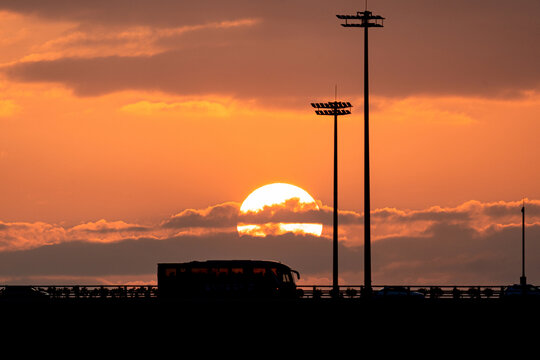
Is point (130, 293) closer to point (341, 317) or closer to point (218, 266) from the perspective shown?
point (218, 266)

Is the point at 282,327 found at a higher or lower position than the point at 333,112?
lower

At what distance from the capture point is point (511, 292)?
9750 centimetres

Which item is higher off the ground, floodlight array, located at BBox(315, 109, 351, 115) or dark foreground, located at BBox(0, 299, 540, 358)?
floodlight array, located at BBox(315, 109, 351, 115)

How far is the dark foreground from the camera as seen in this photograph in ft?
218

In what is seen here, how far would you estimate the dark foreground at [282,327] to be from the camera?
66.4 metres

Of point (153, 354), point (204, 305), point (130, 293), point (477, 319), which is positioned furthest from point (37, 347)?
point (130, 293)

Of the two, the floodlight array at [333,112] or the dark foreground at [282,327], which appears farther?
the floodlight array at [333,112]

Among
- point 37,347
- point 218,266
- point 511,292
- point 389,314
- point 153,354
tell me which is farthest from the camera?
point 511,292

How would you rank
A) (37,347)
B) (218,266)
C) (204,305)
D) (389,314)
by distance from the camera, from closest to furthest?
(37,347) < (389,314) < (204,305) < (218,266)

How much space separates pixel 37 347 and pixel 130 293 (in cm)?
4032

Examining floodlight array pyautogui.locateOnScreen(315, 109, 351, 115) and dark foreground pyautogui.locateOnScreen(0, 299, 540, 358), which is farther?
floodlight array pyautogui.locateOnScreen(315, 109, 351, 115)

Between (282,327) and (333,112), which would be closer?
(282,327)

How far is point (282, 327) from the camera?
Result: 232 feet

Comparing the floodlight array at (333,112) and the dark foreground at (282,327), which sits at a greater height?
the floodlight array at (333,112)
